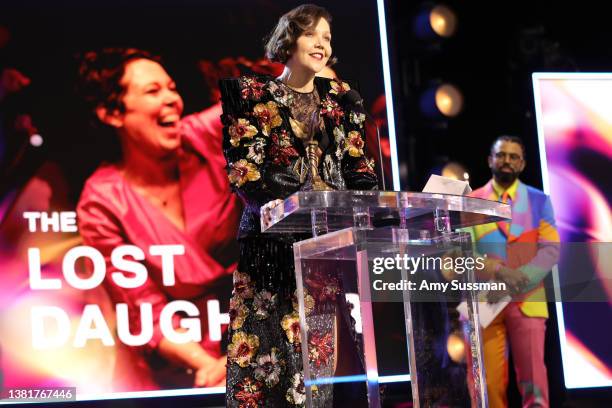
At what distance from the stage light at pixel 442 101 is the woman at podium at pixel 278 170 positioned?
2.37m

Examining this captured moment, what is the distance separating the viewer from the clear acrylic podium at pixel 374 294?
1947 mm

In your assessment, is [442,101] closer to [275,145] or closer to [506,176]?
[506,176]

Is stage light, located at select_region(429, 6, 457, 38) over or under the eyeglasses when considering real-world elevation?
over

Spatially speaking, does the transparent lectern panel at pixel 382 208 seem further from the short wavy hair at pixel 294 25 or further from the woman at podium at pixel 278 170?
the short wavy hair at pixel 294 25

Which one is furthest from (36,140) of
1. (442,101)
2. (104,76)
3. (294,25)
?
(294,25)

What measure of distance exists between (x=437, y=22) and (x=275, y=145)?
8.87ft

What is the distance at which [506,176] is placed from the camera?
500 cm

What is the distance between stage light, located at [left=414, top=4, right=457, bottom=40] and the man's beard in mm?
812

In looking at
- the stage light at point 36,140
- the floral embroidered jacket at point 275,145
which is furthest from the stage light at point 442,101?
the floral embroidered jacket at point 275,145

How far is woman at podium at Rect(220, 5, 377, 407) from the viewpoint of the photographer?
253 centimetres

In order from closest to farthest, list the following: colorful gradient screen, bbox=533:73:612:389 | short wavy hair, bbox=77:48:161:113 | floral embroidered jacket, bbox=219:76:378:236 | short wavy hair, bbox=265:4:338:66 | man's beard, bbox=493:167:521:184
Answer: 1. floral embroidered jacket, bbox=219:76:378:236
2. short wavy hair, bbox=265:4:338:66
3. short wavy hair, bbox=77:48:161:113
4. man's beard, bbox=493:167:521:184
5. colorful gradient screen, bbox=533:73:612:389

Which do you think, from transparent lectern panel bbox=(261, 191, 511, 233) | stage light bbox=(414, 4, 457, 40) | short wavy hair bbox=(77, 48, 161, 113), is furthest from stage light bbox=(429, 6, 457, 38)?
transparent lectern panel bbox=(261, 191, 511, 233)

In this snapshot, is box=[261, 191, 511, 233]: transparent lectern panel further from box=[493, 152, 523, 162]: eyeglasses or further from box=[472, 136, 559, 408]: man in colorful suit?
box=[493, 152, 523, 162]: eyeglasses

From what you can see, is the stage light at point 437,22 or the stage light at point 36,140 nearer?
the stage light at point 36,140
